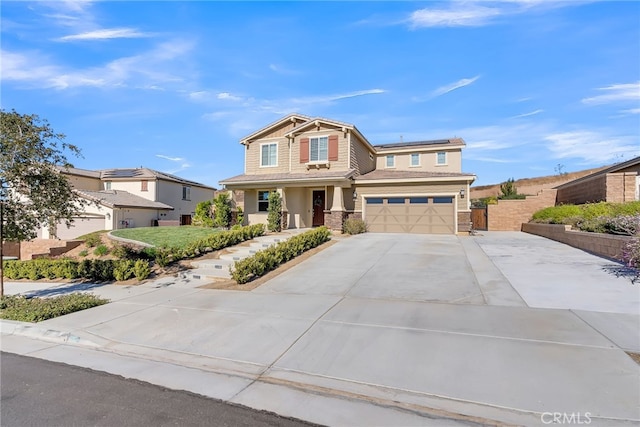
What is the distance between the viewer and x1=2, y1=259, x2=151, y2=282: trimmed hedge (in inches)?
413

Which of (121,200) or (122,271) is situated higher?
(121,200)

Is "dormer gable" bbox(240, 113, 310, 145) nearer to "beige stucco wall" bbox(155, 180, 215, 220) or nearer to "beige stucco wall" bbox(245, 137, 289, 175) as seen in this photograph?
"beige stucco wall" bbox(245, 137, 289, 175)

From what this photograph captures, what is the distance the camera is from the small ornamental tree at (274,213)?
18859 millimetres

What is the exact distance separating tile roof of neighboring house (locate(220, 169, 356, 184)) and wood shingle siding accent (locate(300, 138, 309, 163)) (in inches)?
41.1

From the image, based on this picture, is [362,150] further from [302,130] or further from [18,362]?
[18,362]

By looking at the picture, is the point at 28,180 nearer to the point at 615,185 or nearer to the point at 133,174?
the point at 615,185

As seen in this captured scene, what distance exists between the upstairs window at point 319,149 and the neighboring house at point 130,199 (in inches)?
563

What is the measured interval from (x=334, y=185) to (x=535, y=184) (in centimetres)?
3115

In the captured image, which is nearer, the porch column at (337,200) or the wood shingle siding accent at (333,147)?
the porch column at (337,200)

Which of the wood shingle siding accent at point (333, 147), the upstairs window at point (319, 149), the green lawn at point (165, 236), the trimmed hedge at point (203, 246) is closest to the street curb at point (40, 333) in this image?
the trimmed hedge at point (203, 246)

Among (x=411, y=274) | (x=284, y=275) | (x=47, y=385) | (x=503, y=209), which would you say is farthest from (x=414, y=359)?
(x=503, y=209)

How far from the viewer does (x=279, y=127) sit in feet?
72.1

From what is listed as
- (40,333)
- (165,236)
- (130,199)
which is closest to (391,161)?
(165,236)

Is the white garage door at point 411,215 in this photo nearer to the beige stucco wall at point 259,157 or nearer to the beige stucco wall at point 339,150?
the beige stucco wall at point 339,150
